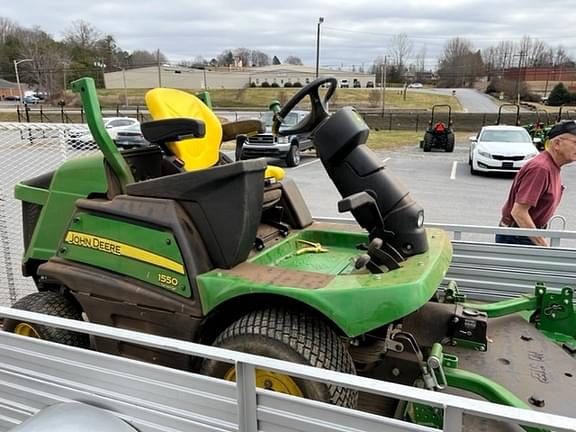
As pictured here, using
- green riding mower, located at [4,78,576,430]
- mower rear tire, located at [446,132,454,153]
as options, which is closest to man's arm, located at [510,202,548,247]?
green riding mower, located at [4,78,576,430]

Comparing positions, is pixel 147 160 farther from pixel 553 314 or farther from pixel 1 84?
pixel 1 84

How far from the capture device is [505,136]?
14.4 m

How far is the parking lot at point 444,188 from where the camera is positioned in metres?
8.62

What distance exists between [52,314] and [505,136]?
1409 cm

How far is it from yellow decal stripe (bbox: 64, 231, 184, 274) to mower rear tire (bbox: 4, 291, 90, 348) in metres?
0.41

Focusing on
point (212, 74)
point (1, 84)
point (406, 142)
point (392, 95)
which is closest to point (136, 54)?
point (212, 74)

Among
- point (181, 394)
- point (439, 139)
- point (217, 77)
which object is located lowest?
point (439, 139)

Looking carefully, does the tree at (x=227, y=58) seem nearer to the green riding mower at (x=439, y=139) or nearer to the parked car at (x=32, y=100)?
the parked car at (x=32, y=100)

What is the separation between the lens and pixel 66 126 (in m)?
4.04

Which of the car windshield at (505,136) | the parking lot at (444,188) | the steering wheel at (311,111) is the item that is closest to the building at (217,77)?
the parking lot at (444,188)

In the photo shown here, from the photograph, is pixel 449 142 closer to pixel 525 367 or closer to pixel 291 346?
pixel 525 367

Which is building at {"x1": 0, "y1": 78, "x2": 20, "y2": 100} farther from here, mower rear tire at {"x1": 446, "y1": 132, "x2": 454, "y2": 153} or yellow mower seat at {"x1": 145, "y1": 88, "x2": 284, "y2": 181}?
yellow mower seat at {"x1": 145, "y1": 88, "x2": 284, "y2": 181}

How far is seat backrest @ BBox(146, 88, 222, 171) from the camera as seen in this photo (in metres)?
2.96

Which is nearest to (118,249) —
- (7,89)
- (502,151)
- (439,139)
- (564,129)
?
(564,129)
